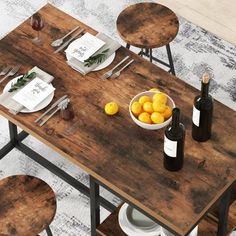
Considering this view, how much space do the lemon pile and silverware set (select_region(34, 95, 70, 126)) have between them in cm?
36

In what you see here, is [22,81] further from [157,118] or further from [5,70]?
[157,118]

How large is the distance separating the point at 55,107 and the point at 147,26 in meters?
1.01

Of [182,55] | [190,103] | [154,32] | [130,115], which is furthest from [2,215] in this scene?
[182,55]

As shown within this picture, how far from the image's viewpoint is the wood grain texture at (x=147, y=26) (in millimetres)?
5023

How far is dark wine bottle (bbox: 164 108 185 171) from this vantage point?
3.77 m

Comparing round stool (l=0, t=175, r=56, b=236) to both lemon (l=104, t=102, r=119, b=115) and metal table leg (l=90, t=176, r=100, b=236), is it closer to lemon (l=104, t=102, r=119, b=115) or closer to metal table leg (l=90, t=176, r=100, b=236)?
metal table leg (l=90, t=176, r=100, b=236)

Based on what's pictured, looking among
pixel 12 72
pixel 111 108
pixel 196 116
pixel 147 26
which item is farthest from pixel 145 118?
pixel 147 26

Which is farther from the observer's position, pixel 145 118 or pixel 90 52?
pixel 90 52

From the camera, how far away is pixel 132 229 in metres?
4.23

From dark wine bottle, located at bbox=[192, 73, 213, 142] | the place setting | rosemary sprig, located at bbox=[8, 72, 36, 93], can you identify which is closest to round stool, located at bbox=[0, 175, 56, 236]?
rosemary sprig, located at bbox=[8, 72, 36, 93]

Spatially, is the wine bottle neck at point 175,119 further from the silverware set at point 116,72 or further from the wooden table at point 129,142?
the silverware set at point 116,72

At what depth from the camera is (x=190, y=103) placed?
171 inches

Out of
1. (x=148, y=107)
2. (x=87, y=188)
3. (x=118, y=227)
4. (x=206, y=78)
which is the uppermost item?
(x=206, y=78)

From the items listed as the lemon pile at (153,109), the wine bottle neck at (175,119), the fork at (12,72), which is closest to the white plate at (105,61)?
the fork at (12,72)
